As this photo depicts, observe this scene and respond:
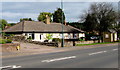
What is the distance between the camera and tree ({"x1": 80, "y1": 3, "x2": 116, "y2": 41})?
131 ft

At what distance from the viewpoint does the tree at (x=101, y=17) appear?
131 ft

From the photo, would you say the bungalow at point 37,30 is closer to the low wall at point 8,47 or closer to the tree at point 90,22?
the tree at point 90,22

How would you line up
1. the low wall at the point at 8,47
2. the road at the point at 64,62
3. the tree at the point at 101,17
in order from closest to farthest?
the road at the point at 64,62 → the low wall at the point at 8,47 → the tree at the point at 101,17

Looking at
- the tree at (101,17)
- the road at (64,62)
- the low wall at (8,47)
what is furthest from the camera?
the tree at (101,17)

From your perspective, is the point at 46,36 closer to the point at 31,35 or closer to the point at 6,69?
the point at 31,35

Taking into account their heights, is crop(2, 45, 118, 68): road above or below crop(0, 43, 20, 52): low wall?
below

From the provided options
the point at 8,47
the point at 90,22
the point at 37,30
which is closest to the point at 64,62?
the point at 8,47

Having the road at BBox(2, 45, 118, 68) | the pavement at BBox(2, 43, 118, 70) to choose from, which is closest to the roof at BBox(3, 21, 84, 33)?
the pavement at BBox(2, 43, 118, 70)

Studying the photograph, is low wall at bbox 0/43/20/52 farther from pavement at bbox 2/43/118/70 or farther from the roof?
the roof

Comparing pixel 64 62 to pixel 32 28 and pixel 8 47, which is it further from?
pixel 32 28

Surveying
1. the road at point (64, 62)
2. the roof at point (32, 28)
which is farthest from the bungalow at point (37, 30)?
the road at point (64, 62)

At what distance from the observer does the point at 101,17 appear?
40.4 m

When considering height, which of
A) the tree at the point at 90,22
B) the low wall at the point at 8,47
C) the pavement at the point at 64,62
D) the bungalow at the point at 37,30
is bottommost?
the pavement at the point at 64,62

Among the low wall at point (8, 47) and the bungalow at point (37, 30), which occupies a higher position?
the bungalow at point (37, 30)
